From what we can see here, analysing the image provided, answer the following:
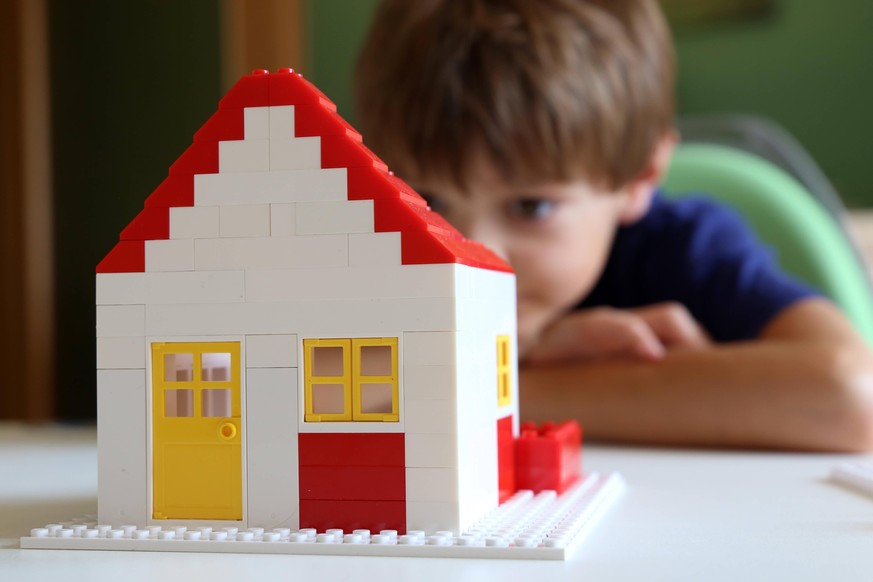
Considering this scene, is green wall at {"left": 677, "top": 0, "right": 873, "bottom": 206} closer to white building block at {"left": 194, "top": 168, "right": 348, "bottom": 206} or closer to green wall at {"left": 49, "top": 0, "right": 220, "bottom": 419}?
green wall at {"left": 49, "top": 0, "right": 220, "bottom": 419}

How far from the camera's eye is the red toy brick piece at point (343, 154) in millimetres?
619

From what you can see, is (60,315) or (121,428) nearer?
(121,428)

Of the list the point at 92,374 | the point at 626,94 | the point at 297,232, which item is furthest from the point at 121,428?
the point at 92,374

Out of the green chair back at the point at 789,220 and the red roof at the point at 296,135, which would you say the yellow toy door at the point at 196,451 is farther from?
the green chair back at the point at 789,220

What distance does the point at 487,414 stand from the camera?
0.68 m

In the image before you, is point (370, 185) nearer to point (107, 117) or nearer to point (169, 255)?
point (169, 255)

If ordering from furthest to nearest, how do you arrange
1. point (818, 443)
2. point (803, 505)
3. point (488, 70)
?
point (488, 70) → point (818, 443) → point (803, 505)

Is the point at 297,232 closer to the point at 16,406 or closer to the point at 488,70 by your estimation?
the point at 488,70

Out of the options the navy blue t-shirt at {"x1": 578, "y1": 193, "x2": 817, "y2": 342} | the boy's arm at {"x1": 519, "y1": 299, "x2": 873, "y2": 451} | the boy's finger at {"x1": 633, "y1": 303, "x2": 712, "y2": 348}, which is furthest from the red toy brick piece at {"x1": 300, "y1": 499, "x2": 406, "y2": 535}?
the navy blue t-shirt at {"x1": 578, "y1": 193, "x2": 817, "y2": 342}

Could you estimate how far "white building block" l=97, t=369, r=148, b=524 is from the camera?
2.09 feet

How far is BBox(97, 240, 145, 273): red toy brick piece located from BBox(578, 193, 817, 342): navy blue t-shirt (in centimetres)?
95

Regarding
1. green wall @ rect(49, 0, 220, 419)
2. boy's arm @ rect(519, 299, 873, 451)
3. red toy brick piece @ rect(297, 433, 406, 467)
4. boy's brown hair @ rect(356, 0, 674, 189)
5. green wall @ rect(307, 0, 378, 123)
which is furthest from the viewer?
green wall @ rect(307, 0, 378, 123)

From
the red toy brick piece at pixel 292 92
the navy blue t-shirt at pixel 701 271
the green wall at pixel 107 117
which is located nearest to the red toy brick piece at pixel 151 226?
the red toy brick piece at pixel 292 92

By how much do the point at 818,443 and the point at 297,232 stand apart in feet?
2.31
